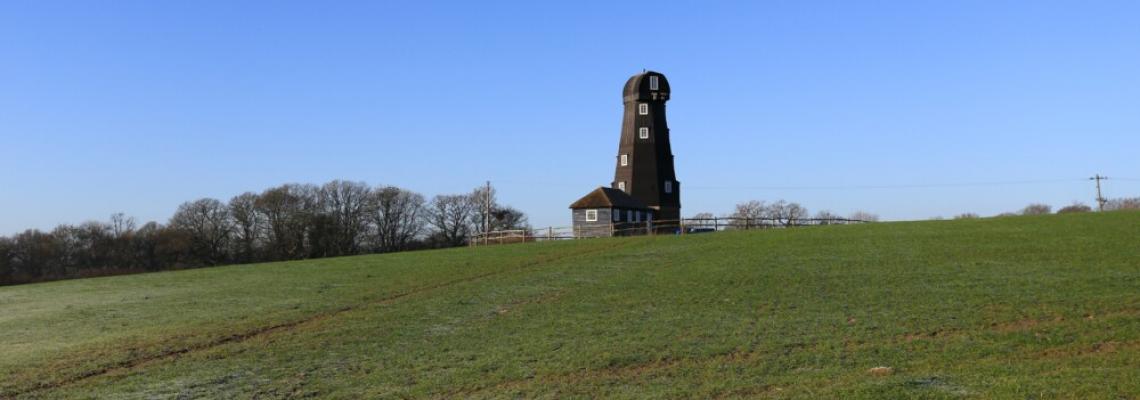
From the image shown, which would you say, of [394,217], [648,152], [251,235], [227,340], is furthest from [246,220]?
[227,340]

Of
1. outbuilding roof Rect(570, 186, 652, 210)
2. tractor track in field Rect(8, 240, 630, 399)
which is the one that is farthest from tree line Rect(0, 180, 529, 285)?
→ tractor track in field Rect(8, 240, 630, 399)

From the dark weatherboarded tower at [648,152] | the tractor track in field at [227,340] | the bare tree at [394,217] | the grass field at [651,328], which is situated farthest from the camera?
the bare tree at [394,217]

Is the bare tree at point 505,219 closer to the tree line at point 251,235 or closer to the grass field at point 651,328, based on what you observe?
the tree line at point 251,235

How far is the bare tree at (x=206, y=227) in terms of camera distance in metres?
89.1

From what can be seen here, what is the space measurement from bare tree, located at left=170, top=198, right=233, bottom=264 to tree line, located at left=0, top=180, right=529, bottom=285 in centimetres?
10

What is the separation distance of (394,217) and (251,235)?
19.5m

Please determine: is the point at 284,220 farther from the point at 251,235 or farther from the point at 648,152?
the point at 648,152

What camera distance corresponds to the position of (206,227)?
93.2m

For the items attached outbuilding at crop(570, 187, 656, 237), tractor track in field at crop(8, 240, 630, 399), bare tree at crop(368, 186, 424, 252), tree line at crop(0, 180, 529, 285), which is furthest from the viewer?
bare tree at crop(368, 186, 424, 252)

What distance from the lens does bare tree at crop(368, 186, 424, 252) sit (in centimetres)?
10656

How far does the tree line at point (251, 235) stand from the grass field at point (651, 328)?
5233 centimetres

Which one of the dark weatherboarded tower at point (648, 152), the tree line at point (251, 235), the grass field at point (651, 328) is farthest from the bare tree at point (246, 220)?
the grass field at point (651, 328)

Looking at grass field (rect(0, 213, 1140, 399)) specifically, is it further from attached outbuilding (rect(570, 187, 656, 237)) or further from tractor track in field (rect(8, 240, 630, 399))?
attached outbuilding (rect(570, 187, 656, 237))

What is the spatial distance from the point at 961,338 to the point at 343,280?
21.9 m
